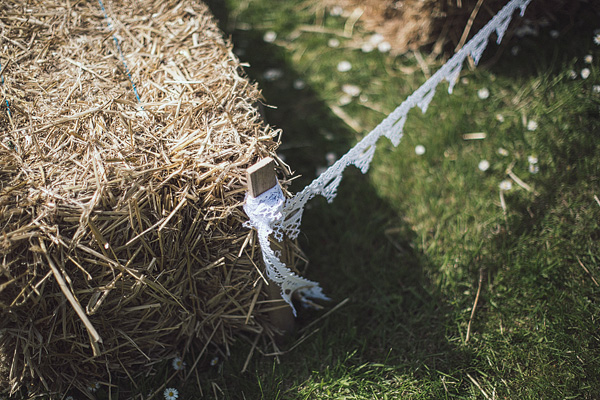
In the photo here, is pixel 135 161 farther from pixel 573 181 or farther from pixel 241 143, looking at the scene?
pixel 573 181

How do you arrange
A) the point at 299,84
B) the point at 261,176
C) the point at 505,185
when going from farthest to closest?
the point at 299,84 → the point at 505,185 → the point at 261,176

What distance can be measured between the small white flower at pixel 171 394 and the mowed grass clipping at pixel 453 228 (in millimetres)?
241

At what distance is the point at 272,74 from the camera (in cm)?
366

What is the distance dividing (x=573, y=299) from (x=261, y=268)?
1.58 meters

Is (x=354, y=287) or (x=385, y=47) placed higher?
(x=385, y=47)

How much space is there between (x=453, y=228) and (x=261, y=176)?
1458 millimetres

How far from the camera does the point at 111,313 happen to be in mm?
1874

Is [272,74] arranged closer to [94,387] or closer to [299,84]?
[299,84]

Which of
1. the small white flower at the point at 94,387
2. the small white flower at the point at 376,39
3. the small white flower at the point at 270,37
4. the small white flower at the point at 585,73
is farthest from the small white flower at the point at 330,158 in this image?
the small white flower at the point at 94,387

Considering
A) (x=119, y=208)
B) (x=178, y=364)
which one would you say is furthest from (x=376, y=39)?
(x=178, y=364)

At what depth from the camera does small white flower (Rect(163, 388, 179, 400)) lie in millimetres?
2073

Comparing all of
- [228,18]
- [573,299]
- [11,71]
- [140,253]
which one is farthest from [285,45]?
[573,299]

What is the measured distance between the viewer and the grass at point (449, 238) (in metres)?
2.12

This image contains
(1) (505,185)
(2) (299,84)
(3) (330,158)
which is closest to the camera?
(1) (505,185)
